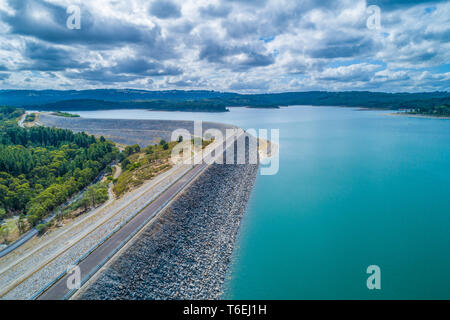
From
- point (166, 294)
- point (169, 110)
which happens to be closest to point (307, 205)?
point (166, 294)

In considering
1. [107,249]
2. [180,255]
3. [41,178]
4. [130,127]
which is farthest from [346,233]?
[130,127]

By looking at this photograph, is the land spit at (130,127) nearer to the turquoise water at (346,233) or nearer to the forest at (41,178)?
the forest at (41,178)

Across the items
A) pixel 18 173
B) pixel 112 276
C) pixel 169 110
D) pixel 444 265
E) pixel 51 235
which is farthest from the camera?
pixel 169 110

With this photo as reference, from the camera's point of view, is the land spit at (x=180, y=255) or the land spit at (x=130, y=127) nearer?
the land spit at (x=180, y=255)

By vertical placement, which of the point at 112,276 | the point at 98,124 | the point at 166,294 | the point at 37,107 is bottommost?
the point at 166,294

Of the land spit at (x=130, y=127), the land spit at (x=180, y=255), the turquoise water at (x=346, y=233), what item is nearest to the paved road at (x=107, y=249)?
the land spit at (x=180, y=255)

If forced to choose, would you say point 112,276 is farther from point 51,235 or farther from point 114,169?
point 114,169
